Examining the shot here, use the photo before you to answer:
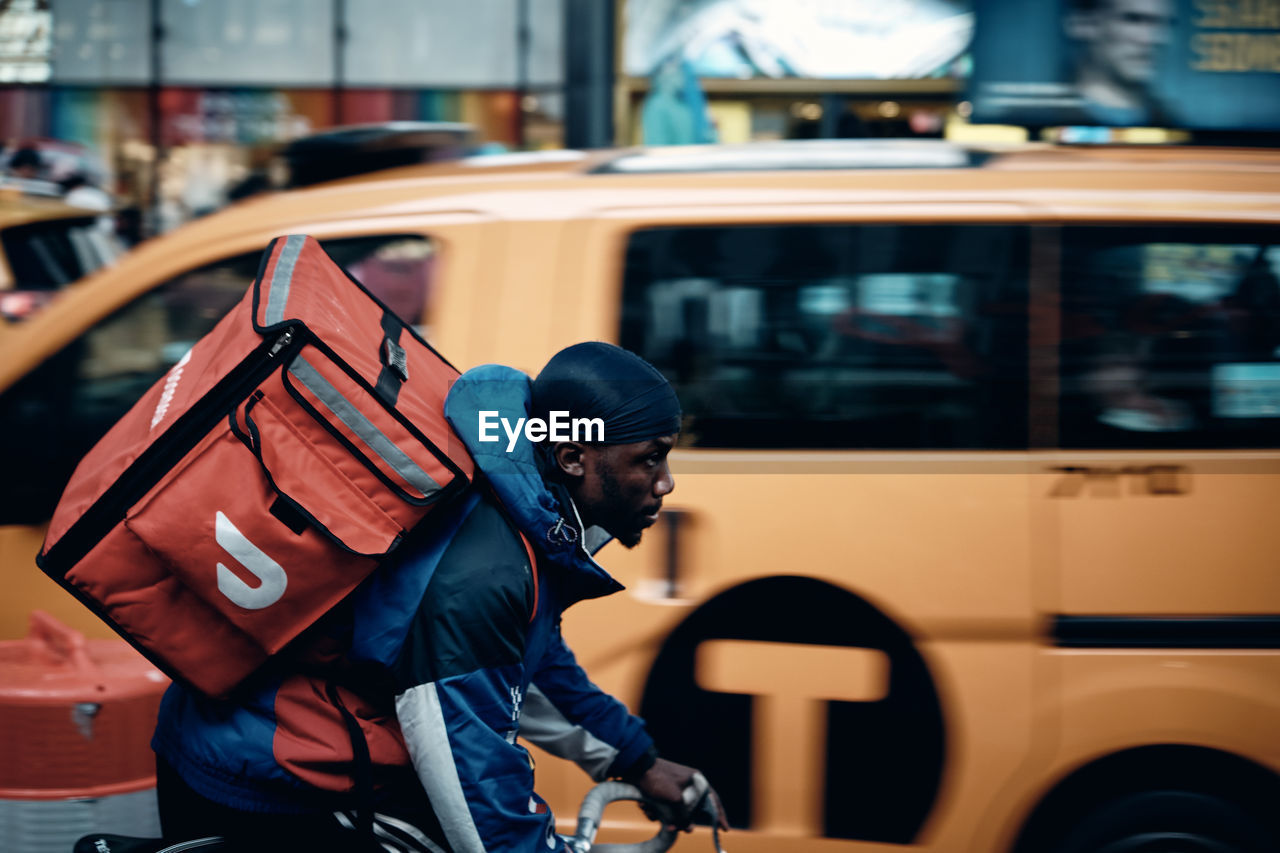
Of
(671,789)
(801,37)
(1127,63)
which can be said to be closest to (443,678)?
(671,789)

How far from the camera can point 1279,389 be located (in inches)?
108

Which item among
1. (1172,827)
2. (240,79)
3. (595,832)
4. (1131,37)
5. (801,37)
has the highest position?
(801,37)

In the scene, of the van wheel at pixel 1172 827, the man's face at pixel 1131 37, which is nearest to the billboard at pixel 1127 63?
the man's face at pixel 1131 37

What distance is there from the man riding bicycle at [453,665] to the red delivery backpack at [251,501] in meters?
0.06

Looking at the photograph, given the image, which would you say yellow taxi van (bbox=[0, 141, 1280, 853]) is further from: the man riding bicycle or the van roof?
the van roof

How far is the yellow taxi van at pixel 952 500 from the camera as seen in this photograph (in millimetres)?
2729

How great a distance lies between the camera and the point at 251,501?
1.57 meters

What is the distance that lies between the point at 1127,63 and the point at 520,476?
11.9ft

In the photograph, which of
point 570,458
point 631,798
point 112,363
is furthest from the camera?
point 112,363

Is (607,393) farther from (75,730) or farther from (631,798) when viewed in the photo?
(75,730)

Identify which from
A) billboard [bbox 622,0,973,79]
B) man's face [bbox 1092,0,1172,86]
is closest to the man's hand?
man's face [bbox 1092,0,1172,86]

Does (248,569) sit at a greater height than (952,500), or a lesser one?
greater

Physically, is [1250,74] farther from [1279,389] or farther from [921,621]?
[921,621]

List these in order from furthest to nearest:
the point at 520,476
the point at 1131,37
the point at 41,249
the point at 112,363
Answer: the point at 41,249, the point at 1131,37, the point at 112,363, the point at 520,476
